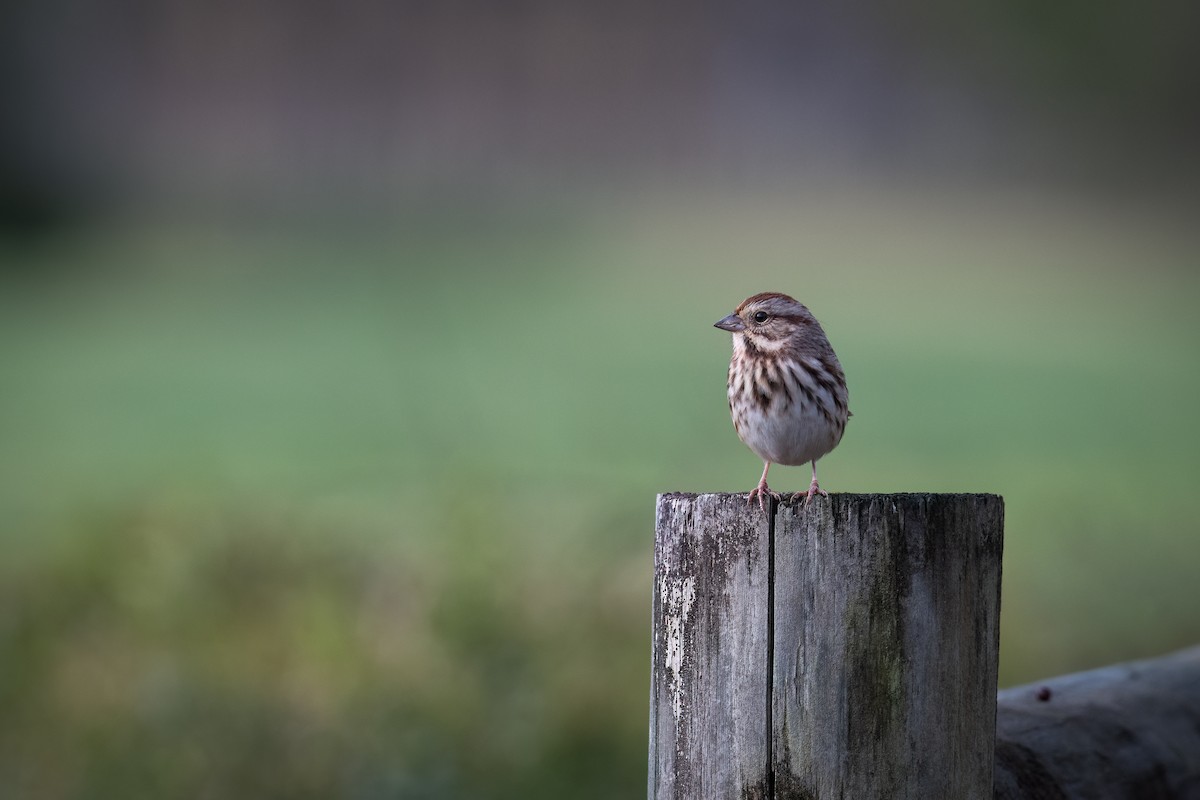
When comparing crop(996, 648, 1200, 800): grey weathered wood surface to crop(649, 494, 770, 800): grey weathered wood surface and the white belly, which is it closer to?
crop(649, 494, 770, 800): grey weathered wood surface

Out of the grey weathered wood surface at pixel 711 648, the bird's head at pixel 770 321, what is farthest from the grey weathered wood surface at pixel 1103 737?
the bird's head at pixel 770 321

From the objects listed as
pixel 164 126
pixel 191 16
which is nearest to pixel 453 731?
pixel 164 126

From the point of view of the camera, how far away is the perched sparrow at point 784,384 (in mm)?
2883

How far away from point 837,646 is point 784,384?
1.16 metres

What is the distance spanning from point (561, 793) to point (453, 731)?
582 mm

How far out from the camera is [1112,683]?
2672 mm

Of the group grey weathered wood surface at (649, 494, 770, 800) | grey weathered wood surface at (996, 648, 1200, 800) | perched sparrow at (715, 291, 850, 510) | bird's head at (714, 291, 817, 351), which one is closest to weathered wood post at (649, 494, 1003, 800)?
grey weathered wood surface at (649, 494, 770, 800)

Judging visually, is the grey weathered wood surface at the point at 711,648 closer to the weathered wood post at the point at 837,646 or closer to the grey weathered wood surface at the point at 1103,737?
the weathered wood post at the point at 837,646

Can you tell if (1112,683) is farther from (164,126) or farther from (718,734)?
(164,126)

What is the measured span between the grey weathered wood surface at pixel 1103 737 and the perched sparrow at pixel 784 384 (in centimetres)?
68

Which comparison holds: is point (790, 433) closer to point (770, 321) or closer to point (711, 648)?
point (770, 321)

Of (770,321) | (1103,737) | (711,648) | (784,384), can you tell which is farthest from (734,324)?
(711,648)

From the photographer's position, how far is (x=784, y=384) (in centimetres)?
290

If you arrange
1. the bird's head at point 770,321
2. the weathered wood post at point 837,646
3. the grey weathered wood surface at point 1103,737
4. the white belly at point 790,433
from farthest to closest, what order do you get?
the bird's head at point 770,321 < the white belly at point 790,433 < the grey weathered wood surface at point 1103,737 < the weathered wood post at point 837,646
